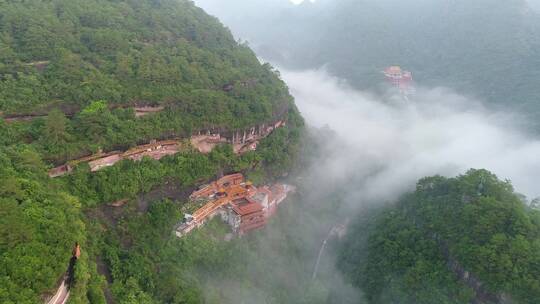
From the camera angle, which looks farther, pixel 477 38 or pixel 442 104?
pixel 477 38

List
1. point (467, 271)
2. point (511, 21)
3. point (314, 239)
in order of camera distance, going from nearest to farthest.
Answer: point (467, 271)
point (314, 239)
point (511, 21)

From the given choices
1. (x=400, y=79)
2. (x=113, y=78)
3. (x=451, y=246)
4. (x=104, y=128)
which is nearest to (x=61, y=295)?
(x=104, y=128)

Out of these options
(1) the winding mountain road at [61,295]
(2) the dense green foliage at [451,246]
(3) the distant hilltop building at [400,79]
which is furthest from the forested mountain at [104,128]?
(3) the distant hilltop building at [400,79]

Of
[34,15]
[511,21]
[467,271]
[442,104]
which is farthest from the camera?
[511,21]

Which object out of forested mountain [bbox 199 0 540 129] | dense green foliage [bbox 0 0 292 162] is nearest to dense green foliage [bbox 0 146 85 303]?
dense green foliage [bbox 0 0 292 162]

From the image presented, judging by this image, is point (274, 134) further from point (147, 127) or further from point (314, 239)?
point (147, 127)

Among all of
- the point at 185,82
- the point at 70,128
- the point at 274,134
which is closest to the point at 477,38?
the point at 274,134

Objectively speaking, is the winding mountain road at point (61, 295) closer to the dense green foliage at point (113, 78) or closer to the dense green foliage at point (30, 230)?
the dense green foliage at point (30, 230)
